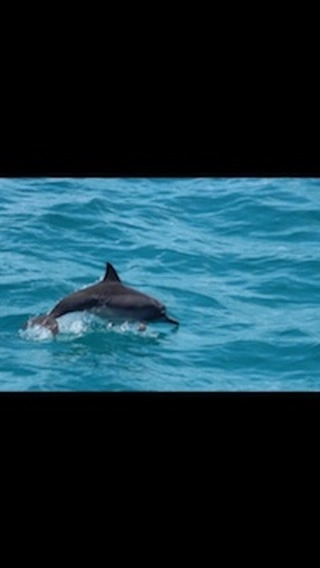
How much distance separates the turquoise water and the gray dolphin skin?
31 mm

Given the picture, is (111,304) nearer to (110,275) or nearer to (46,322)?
(110,275)

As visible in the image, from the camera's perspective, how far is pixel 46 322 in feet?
11.2

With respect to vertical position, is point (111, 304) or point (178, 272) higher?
point (178, 272)

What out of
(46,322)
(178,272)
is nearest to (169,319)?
(178,272)

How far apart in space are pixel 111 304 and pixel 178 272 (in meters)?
0.28

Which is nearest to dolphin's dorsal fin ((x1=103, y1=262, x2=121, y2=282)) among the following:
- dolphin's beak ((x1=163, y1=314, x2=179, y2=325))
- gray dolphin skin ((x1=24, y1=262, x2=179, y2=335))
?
gray dolphin skin ((x1=24, y1=262, x2=179, y2=335))

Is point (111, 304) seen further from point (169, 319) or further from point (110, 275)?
point (169, 319)

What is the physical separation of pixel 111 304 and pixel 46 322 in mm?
252
